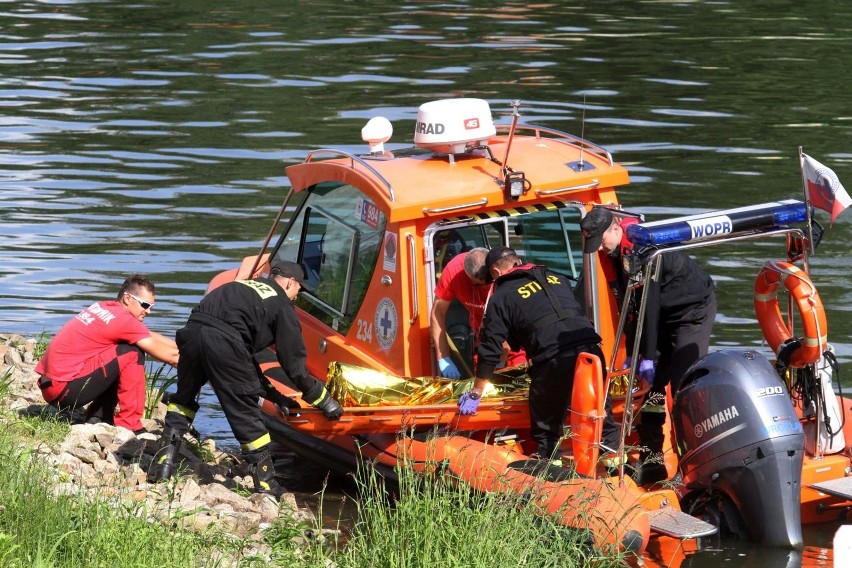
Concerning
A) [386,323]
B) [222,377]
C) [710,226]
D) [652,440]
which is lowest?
[652,440]

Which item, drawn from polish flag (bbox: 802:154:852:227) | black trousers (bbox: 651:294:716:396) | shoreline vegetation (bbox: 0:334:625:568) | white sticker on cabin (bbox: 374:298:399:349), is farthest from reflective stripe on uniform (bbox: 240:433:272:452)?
polish flag (bbox: 802:154:852:227)

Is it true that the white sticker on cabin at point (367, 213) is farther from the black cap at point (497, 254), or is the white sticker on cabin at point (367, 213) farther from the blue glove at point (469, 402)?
the blue glove at point (469, 402)

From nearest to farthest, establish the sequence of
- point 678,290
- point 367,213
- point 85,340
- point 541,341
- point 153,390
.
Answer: point 541,341 < point 678,290 < point 85,340 < point 367,213 < point 153,390

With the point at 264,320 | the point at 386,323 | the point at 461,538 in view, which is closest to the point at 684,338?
the point at 386,323

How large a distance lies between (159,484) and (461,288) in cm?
227

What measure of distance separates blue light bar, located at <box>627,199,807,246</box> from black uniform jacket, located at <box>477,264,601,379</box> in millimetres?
781

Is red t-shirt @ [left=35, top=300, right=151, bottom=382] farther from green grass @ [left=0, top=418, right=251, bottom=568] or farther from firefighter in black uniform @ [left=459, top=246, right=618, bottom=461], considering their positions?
firefighter in black uniform @ [left=459, top=246, right=618, bottom=461]

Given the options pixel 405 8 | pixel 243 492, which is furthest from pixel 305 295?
pixel 405 8

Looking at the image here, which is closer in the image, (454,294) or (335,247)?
(454,294)

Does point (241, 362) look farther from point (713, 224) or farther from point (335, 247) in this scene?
point (713, 224)

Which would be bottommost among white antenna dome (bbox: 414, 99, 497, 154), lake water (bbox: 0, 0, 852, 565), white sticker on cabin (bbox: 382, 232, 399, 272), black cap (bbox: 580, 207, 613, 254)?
lake water (bbox: 0, 0, 852, 565)

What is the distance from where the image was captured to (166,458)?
877 centimetres

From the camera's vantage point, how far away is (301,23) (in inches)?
1110

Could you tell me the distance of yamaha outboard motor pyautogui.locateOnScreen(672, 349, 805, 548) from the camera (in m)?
7.82
